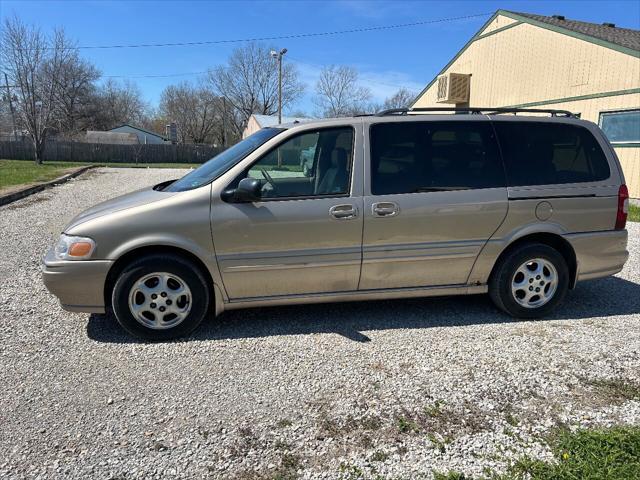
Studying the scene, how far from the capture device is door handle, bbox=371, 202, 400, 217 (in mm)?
3715

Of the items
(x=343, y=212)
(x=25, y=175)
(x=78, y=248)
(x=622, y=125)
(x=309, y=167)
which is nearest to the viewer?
(x=78, y=248)

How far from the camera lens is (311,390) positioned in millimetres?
2938

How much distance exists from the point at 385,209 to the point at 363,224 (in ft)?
0.75

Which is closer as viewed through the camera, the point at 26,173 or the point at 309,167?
the point at 309,167

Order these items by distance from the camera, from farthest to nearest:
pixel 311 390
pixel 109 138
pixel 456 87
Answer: pixel 109 138 < pixel 456 87 < pixel 311 390

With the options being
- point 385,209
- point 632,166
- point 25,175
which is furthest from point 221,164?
point 25,175

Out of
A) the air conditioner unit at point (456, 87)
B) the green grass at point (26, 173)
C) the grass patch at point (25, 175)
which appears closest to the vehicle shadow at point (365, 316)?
the green grass at point (26, 173)

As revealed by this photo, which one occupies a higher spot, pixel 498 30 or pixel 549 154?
pixel 498 30

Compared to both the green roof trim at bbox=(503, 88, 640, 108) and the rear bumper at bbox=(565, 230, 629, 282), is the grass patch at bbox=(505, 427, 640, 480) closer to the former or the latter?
the rear bumper at bbox=(565, 230, 629, 282)

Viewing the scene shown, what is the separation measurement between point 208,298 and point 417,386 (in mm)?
1803

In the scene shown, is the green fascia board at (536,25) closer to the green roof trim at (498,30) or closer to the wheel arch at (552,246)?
the green roof trim at (498,30)

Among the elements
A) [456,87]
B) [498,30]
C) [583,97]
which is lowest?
[583,97]

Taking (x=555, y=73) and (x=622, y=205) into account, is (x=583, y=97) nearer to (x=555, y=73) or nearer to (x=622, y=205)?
(x=555, y=73)

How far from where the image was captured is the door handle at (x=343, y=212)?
3660 mm
